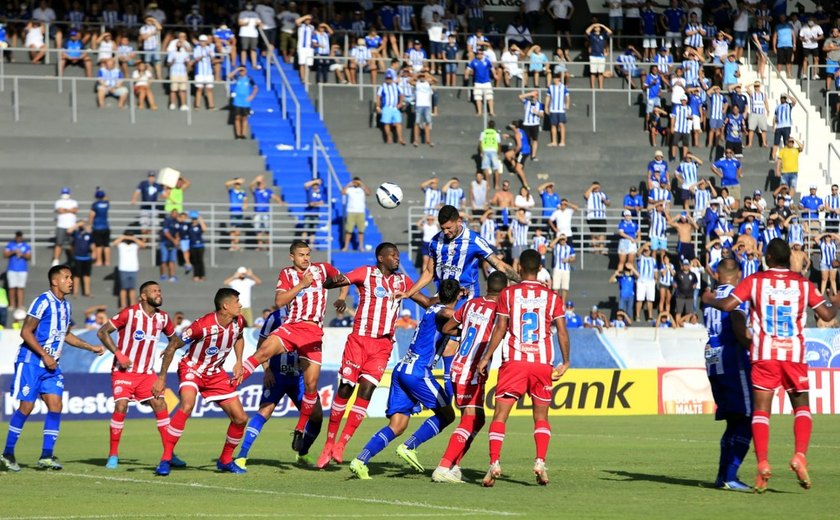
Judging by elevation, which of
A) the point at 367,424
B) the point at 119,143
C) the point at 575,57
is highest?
the point at 575,57

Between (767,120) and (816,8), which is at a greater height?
(816,8)

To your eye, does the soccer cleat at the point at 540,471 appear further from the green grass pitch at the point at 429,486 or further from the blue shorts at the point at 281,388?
the blue shorts at the point at 281,388

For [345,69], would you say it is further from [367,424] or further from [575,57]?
[367,424]

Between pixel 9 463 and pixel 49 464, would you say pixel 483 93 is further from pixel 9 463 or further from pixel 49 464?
pixel 9 463

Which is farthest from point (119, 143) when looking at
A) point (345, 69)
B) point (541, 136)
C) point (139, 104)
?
point (541, 136)

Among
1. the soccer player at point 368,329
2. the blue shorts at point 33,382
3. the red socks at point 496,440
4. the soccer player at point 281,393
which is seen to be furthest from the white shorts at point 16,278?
the red socks at point 496,440

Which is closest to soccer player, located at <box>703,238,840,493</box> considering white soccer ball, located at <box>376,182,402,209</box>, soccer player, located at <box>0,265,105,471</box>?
white soccer ball, located at <box>376,182,402,209</box>

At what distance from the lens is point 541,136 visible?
40.9 m

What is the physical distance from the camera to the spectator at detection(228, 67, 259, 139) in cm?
3781

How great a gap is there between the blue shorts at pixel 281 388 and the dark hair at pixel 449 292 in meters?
2.81

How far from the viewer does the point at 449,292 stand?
47.9ft

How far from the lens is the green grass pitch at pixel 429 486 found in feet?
38.4

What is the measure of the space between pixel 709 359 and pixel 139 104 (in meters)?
27.6

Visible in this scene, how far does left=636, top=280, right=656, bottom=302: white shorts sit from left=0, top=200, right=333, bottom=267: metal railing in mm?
7726
